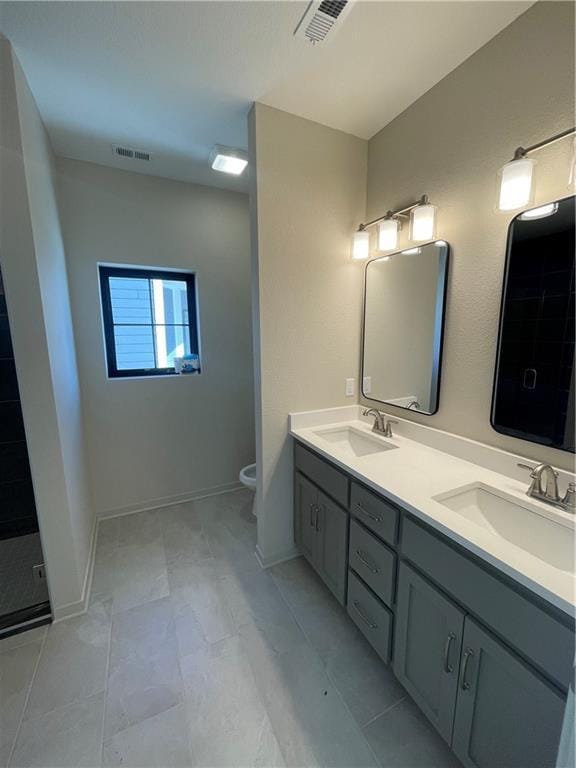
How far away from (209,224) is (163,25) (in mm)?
1402

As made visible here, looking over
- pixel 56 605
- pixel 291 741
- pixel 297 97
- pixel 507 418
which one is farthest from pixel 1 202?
pixel 291 741

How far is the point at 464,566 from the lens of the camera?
94 cm

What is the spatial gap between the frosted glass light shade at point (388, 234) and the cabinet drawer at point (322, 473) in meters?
1.23

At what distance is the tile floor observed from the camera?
1.13 metres

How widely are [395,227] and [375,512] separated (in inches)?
57.3

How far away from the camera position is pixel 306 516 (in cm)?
→ 187

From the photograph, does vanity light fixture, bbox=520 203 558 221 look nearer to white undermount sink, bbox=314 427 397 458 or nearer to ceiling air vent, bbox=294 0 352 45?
ceiling air vent, bbox=294 0 352 45

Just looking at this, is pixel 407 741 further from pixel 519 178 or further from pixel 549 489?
pixel 519 178

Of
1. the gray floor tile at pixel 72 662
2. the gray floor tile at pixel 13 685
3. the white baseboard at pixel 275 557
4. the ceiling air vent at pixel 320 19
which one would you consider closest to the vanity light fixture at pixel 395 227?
the ceiling air vent at pixel 320 19

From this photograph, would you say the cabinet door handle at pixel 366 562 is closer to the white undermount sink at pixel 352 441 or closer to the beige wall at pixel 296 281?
the white undermount sink at pixel 352 441

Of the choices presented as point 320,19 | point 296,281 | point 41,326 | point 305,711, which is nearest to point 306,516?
point 305,711

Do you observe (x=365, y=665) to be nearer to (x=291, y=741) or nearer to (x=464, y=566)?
(x=291, y=741)

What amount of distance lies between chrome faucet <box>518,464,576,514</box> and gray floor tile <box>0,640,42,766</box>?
6.87ft

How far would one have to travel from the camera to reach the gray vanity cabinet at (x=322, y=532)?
5.08 ft
